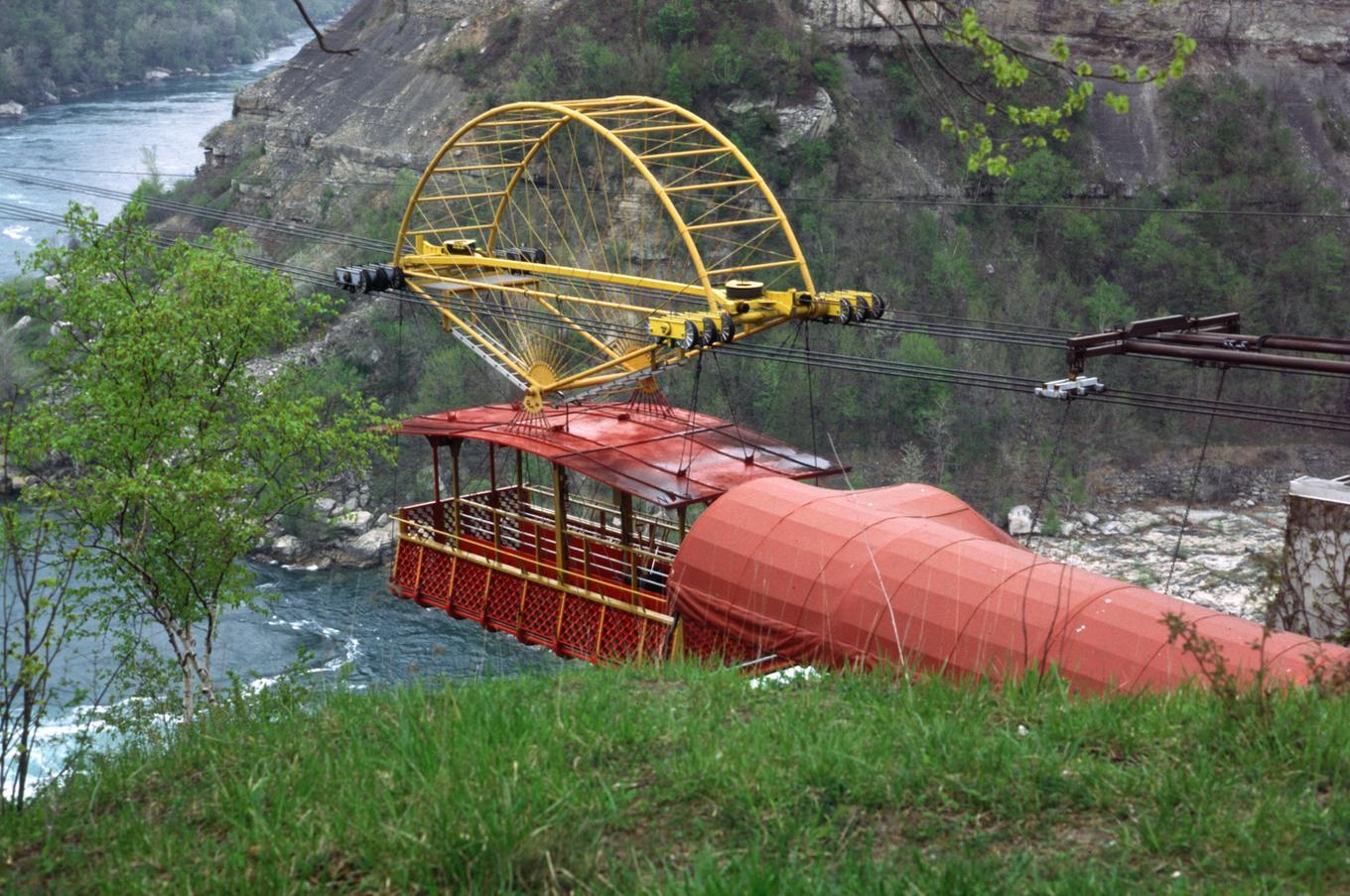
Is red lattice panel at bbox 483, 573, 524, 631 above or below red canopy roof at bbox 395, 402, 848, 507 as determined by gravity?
below

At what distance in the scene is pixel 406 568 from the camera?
1708cm

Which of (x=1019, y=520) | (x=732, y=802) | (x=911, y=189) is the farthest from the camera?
(x=911, y=189)

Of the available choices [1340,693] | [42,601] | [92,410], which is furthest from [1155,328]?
[92,410]

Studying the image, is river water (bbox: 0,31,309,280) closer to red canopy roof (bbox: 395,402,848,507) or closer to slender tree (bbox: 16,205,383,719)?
slender tree (bbox: 16,205,383,719)

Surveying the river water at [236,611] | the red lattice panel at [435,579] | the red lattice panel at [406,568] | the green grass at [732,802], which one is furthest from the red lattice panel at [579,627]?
the green grass at [732,802]

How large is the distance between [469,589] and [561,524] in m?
1.88

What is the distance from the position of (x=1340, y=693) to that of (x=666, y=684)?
2646 mm

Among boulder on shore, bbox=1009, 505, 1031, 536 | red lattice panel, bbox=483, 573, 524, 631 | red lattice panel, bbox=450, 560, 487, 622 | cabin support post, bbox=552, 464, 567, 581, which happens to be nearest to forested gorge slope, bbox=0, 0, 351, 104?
boulder on shore, bbox=1009, 505, 1031, 536

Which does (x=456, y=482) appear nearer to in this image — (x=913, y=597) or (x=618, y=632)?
(x=618, y=632)

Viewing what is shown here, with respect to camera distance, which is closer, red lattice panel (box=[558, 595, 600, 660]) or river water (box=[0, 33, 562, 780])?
red lattice panel (box=[558, 595, 600, 660])

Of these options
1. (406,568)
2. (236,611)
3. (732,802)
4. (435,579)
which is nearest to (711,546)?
(435,579)

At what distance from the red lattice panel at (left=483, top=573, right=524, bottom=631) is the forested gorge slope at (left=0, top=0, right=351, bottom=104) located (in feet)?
209

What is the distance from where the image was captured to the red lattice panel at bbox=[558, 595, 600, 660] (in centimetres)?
1488

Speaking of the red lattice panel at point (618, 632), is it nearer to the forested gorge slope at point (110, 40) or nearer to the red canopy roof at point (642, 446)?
the red canopy roof at point (642, 446)
